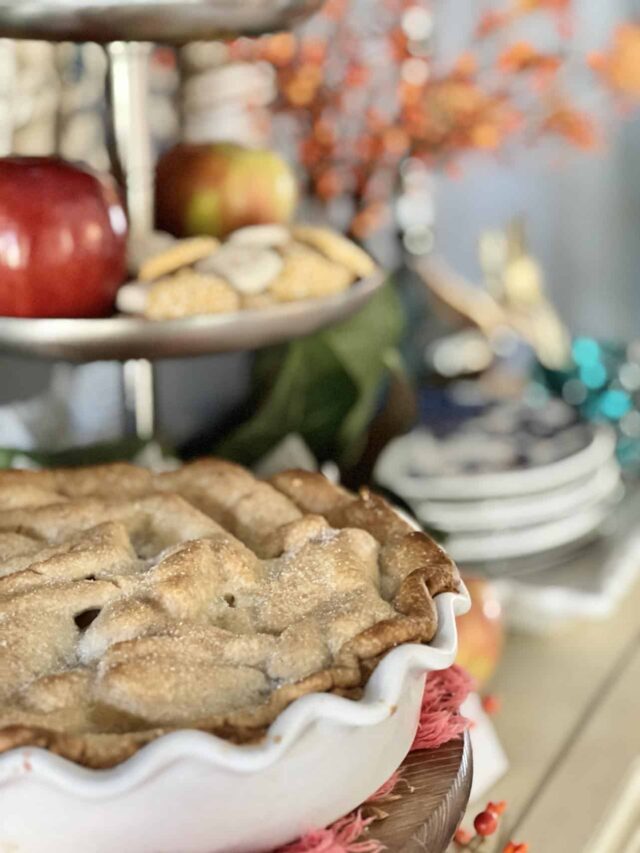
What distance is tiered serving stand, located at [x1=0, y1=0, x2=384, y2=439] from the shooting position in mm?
570

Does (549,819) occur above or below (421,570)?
below

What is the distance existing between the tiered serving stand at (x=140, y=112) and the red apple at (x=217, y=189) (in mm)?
56

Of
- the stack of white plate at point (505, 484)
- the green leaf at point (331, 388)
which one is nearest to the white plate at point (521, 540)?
the stack of white plate at point (505, 484)

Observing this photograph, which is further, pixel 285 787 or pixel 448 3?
pixel 448 3

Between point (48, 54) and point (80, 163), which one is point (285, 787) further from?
point (48, 54)

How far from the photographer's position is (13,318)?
2.04ft

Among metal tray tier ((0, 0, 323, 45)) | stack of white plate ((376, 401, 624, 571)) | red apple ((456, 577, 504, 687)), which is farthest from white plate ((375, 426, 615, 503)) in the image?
metal tray tier ((0, 0, 323, 45))

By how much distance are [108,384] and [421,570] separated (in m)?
0.52

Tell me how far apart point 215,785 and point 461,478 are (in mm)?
623

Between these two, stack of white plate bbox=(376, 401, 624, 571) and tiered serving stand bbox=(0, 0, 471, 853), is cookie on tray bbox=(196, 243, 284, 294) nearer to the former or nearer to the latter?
tiered serving stand bbox=(0, 0, 471, 853)

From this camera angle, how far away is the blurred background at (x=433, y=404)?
2.72ft

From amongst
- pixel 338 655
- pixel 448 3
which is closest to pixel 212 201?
pixel 338 655

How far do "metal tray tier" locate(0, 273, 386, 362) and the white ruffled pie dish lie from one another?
24 cm

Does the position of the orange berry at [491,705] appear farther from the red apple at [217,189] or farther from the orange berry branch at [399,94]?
the orange berry branch at [399,94]
